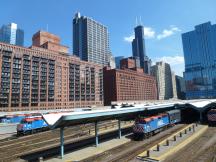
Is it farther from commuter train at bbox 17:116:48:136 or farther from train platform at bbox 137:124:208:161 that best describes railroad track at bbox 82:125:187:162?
commuter train at bbox 17:116:48:136

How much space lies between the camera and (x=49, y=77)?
140 metres

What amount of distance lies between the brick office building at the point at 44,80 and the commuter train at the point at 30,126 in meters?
68.6

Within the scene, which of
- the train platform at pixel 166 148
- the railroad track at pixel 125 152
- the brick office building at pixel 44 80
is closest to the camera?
the train platform at pixel 166 148

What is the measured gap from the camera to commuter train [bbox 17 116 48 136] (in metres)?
51.3

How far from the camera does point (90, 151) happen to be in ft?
106

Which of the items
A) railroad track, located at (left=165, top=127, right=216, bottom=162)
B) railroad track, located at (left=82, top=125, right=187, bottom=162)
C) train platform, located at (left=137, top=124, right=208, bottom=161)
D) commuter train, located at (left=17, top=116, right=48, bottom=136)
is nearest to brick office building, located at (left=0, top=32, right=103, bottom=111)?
commuter train, located at (left=17, top=116, right=48, bottom=136)

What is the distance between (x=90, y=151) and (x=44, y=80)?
110 metres

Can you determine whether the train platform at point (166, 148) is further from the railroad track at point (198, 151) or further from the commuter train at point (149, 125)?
the commuter train at point (149, 125)

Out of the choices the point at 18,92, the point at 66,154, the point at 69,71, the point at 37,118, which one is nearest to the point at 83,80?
the point at 69,71

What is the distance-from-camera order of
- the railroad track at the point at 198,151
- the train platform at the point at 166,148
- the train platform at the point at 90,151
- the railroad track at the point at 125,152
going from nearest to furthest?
the railroad track at the point at 198,151 < the train platform at the point at 166,148 < the railroad track at the point at 125,152 < the train platform at the point at 90,151

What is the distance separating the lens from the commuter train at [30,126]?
51328mm

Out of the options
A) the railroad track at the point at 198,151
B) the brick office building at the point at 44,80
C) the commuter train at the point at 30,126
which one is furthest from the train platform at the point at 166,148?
the brick office building at the point at 44,80

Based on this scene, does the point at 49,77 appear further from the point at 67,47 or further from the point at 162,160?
the point at 162,160

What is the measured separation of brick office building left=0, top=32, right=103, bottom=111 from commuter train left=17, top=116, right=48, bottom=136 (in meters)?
68.6
